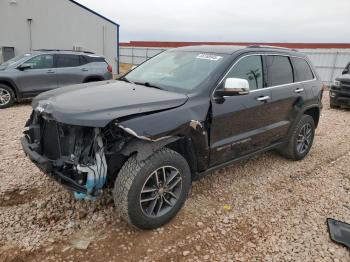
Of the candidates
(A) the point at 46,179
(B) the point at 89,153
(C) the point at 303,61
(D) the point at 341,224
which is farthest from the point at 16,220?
(C) the point at 303,61

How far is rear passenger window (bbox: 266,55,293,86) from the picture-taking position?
4250 mm

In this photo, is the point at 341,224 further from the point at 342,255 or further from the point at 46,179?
the point at 46,179

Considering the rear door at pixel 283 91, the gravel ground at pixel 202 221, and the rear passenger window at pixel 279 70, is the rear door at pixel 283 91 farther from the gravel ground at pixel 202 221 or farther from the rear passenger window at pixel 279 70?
the gravel ground at pixel 202 221

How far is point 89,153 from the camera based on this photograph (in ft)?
9.27

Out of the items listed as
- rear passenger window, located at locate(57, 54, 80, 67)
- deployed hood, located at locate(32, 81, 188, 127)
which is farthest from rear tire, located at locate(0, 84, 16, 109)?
deployed hood, located at locate(32, 81, 188, 127)

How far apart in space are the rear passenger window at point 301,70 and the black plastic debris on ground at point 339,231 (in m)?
2.28

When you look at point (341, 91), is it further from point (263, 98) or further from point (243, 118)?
point (243, 118)

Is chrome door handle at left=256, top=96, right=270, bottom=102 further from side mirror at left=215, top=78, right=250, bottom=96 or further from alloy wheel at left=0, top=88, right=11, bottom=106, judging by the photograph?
alloy wheel at left=0, top=88, right=11, bottom=106

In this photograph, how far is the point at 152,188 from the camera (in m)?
3.01

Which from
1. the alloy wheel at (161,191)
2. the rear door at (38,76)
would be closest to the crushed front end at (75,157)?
the alloy wheel at (161,191)

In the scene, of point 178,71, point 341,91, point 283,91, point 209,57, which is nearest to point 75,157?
point 178,71

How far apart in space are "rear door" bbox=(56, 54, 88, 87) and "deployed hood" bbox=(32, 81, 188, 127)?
6464 mm

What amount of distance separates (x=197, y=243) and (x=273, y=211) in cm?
115

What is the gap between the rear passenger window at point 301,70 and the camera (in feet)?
15.9
